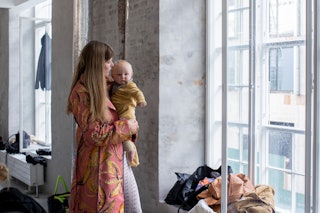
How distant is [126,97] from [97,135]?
1.15 ft

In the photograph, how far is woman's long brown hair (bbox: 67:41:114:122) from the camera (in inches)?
106

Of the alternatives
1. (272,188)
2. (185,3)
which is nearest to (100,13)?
(185,3)

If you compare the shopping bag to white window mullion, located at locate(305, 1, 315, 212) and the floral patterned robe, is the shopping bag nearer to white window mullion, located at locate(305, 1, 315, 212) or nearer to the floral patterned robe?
the floral patterned robe

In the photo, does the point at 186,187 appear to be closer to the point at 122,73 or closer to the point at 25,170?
the point at 122,73

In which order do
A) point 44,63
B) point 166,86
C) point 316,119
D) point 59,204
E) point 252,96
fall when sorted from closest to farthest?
point 316,119 < point 252,96 < point 166,86 < point 59,204 < point 44,63

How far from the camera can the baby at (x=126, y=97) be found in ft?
9.44

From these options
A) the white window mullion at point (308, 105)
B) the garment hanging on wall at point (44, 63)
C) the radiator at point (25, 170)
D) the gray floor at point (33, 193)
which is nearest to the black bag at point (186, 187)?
the white window mullion at point (308, 105)

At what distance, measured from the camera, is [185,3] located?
14.2ft

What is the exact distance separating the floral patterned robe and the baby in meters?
0.06

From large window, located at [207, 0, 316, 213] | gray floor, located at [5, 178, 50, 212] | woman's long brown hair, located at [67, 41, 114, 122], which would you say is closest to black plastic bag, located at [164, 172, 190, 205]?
large window, located at [207, 0, 316, 213]

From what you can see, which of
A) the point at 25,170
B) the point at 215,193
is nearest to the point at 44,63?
the point at 25,170

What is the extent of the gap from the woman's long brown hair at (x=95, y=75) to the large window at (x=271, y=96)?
2.96 ft

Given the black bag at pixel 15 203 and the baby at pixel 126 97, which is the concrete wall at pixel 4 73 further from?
the black bag at pixel 15 203

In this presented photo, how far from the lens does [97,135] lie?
2.69m
